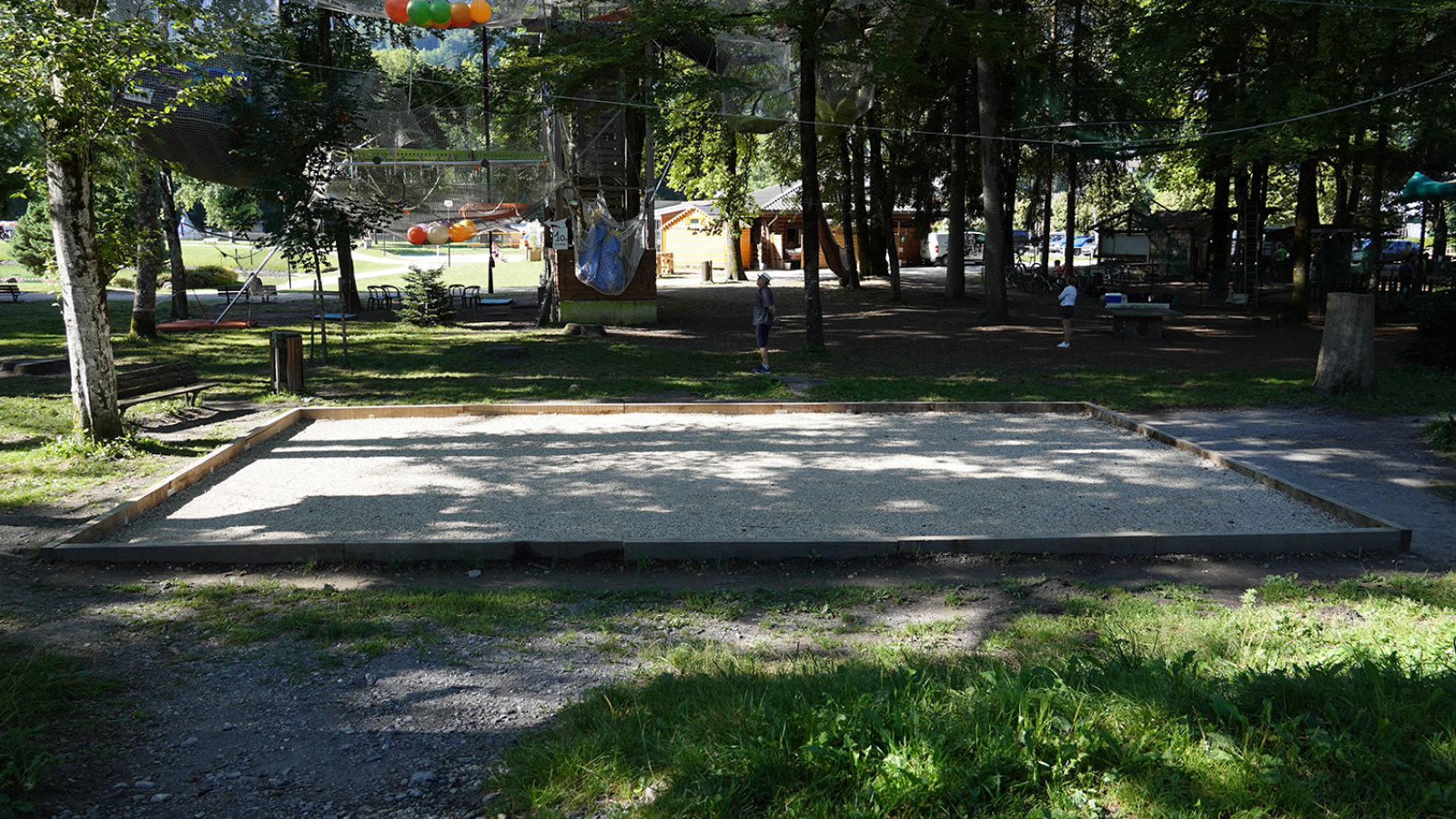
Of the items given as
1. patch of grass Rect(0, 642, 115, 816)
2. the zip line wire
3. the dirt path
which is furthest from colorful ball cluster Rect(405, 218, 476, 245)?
patch of grass Rect(0, 642, 115, 816)

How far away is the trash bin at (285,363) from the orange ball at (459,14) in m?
6.79

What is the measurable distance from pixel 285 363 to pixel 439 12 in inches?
274

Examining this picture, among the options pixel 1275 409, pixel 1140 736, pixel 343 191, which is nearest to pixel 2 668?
pixel 1140 736

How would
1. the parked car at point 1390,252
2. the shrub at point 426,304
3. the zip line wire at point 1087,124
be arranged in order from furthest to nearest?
the parked car at point 1390,252
the shrub at point 426,304
the zip line wire at point 1087,124

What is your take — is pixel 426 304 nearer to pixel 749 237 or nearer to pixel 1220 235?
pixel 1220 235

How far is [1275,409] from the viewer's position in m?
12.9

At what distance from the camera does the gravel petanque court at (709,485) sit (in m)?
7.70

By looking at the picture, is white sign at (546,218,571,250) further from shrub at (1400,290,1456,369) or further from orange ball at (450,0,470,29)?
shrub at (1400,290,1456,369)

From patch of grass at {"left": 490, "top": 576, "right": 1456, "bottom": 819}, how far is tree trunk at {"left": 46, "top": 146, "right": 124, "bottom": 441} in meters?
8.05

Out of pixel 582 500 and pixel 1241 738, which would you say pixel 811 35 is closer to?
pixel 582 500

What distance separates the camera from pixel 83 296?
378 inches

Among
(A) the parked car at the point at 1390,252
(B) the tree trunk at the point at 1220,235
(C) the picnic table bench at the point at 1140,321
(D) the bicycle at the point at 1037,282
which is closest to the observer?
(C) the picnic table bench at the point at 1140,321

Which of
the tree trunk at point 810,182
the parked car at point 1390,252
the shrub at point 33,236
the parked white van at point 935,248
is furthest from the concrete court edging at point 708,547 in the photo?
the parked white van at point 935,248

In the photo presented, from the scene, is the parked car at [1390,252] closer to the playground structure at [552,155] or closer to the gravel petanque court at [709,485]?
the playground structure at [552,155]
